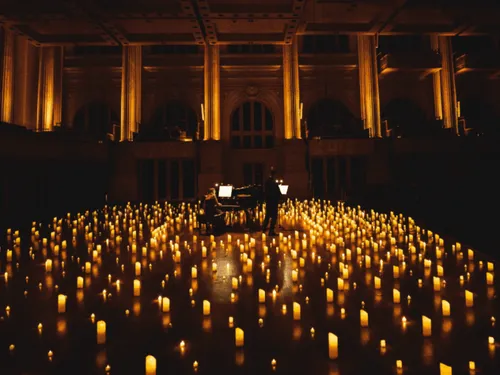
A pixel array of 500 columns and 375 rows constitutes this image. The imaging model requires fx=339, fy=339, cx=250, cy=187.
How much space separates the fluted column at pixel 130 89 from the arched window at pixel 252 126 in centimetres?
631

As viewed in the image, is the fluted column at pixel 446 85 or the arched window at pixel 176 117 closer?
the fluted column at pixel 446 85

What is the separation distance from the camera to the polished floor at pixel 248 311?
109 inches

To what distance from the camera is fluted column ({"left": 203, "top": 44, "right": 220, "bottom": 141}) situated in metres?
20.9

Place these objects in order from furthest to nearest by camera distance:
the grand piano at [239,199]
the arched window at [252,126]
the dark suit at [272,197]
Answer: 1. the arched window at [252,126]
2. the grand piano at [239,199]
3. the dark suit at [272,197]

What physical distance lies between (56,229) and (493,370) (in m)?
9.82

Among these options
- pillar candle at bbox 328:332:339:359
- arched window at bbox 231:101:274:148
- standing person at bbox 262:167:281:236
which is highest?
arched window at bbox 231:101:274:148

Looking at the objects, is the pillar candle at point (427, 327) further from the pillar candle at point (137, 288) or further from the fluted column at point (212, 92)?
the fluted column at point (212, 92)

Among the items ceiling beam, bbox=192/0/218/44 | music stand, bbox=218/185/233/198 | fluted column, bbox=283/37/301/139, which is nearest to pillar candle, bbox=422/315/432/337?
music stand, bbox=218/185/233/198

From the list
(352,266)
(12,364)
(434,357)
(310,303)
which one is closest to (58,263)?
(12,364)

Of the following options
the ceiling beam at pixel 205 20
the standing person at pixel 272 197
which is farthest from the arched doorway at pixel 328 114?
the standing person at pixel 272 197

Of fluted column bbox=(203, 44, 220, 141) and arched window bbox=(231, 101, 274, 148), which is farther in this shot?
arched window bbox=(231, 101, 274, 148)

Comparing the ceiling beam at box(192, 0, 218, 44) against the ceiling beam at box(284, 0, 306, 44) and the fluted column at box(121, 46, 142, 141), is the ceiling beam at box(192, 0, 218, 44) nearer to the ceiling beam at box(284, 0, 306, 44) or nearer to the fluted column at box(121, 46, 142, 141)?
the ceiling beam at box(284, 0, 306, 44)

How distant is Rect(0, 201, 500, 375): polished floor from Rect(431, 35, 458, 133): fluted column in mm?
18985

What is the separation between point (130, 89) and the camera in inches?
863
